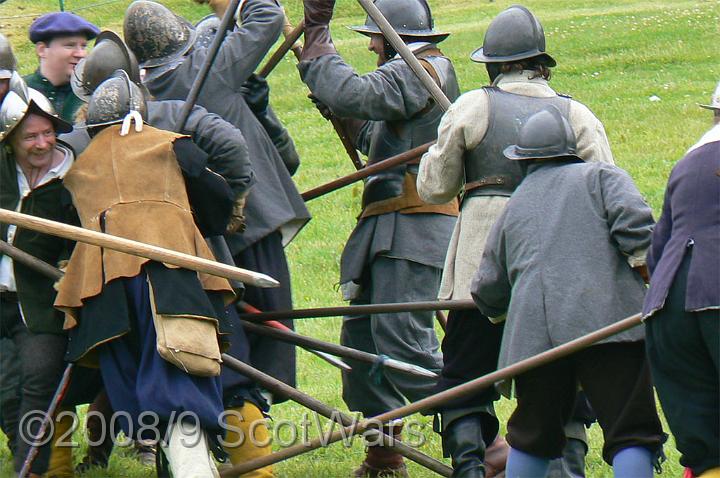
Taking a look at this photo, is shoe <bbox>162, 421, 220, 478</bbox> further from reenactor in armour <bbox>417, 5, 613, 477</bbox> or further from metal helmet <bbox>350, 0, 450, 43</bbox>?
metal helmet <bbox>350, 0, 450, 43</bbox>

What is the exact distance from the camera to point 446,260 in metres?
5.72

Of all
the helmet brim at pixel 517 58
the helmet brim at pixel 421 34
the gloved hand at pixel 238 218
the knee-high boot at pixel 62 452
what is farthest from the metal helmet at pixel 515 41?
the knee-high boot at pixel 62 452

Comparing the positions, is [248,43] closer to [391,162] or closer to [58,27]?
[391,162]

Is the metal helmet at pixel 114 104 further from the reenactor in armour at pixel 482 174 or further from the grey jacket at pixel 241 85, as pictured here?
the reenactor in armour at pixel 482 174

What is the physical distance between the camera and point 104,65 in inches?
221

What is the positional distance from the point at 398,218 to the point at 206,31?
1270 mm

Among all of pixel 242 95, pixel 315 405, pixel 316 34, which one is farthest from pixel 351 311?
pixel 316 34

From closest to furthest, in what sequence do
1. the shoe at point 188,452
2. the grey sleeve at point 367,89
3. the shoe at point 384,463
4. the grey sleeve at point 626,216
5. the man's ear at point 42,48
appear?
the grey sleeve at point 626,216
the shoe at point 188,452
the grey sleeve at point 367,89
the shoe at point 384,463
the man's ear at point 42,48

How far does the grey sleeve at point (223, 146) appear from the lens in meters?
5.45

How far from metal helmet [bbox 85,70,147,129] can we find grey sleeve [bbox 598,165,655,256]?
6.04ft

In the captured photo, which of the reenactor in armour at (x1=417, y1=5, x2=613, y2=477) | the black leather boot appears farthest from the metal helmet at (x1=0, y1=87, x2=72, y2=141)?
the black leather boot

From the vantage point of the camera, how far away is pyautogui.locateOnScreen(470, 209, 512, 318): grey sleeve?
511 cm

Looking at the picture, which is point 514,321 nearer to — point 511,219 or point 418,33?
point 511,219

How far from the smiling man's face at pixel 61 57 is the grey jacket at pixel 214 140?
1205 millimetres
